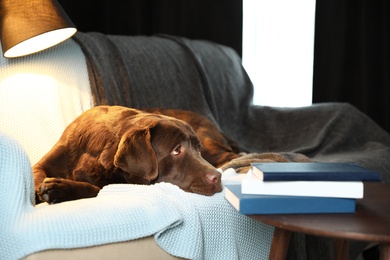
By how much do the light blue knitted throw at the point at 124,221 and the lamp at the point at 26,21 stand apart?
697 millimetres

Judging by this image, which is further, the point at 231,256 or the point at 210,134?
the point at 210,134

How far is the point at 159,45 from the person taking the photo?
12.4 feet

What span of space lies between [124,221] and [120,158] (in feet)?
1.35

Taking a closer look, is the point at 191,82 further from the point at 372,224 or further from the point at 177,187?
the point at 372,224

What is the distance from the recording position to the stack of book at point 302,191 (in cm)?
172

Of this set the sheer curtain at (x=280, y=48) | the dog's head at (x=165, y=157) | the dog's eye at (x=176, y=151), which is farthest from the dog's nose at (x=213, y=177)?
the sheer curtain at (x=280, y=48)

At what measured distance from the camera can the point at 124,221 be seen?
1934 millimetres

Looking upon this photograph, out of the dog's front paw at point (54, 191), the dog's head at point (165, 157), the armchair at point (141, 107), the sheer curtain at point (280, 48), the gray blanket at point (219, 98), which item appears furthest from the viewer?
the sheer curtain at point (280, 48)

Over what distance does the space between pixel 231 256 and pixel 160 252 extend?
0.25 m

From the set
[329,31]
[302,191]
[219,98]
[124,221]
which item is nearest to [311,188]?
[302,191]

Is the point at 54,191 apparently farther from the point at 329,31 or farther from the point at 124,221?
the point at 329,31

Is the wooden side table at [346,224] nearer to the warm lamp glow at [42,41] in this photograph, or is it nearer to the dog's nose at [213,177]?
the dog's nose at [213,177]

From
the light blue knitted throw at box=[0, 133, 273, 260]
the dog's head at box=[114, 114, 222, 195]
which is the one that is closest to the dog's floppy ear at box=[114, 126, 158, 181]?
the dog's head at box=[114, 114, 222, 195]

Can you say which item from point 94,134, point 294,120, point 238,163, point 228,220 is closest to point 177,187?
point 228,220
